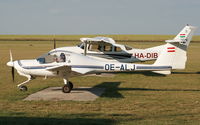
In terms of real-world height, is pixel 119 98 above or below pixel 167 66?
below

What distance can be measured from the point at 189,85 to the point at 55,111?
9824 millimetres

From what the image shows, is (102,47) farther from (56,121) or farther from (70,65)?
(56,121)

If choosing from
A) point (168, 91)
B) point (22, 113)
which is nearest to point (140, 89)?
point (168, 91)

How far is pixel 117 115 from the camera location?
9.91m

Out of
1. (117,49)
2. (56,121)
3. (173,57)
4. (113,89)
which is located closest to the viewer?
(56,121)

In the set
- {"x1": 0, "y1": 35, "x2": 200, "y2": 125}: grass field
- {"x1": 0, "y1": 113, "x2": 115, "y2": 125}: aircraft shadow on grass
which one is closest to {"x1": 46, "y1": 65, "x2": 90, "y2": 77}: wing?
{"x1": 0, "y1": 35, "x2": 200, "y2": 125}: grass field

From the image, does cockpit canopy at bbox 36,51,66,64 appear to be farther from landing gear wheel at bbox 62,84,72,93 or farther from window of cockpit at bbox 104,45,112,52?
window of cockpit at bbox 104,45,112,52

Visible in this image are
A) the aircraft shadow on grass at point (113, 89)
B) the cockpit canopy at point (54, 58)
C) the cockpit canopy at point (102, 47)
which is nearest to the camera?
the aircraft shadow on grass at point (113, 89)

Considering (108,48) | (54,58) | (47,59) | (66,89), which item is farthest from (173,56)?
(108,48)

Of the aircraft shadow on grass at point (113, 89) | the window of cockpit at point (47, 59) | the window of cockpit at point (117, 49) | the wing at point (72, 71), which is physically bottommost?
the aircraft shadow on grass at point (113, 89)

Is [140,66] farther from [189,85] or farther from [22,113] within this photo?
[22,113]

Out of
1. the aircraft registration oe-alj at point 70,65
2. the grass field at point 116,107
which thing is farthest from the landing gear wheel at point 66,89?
the grass field at point 116,107

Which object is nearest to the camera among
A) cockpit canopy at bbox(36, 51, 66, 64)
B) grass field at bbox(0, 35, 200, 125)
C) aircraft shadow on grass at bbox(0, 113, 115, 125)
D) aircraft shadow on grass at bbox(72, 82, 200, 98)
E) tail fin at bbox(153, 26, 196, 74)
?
aircraft shadow on grass at bbox(0, 113, 115, 125)

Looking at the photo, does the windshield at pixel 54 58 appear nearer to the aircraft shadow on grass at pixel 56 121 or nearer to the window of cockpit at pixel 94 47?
the aircraft shadow on grass at pixel 56 121
